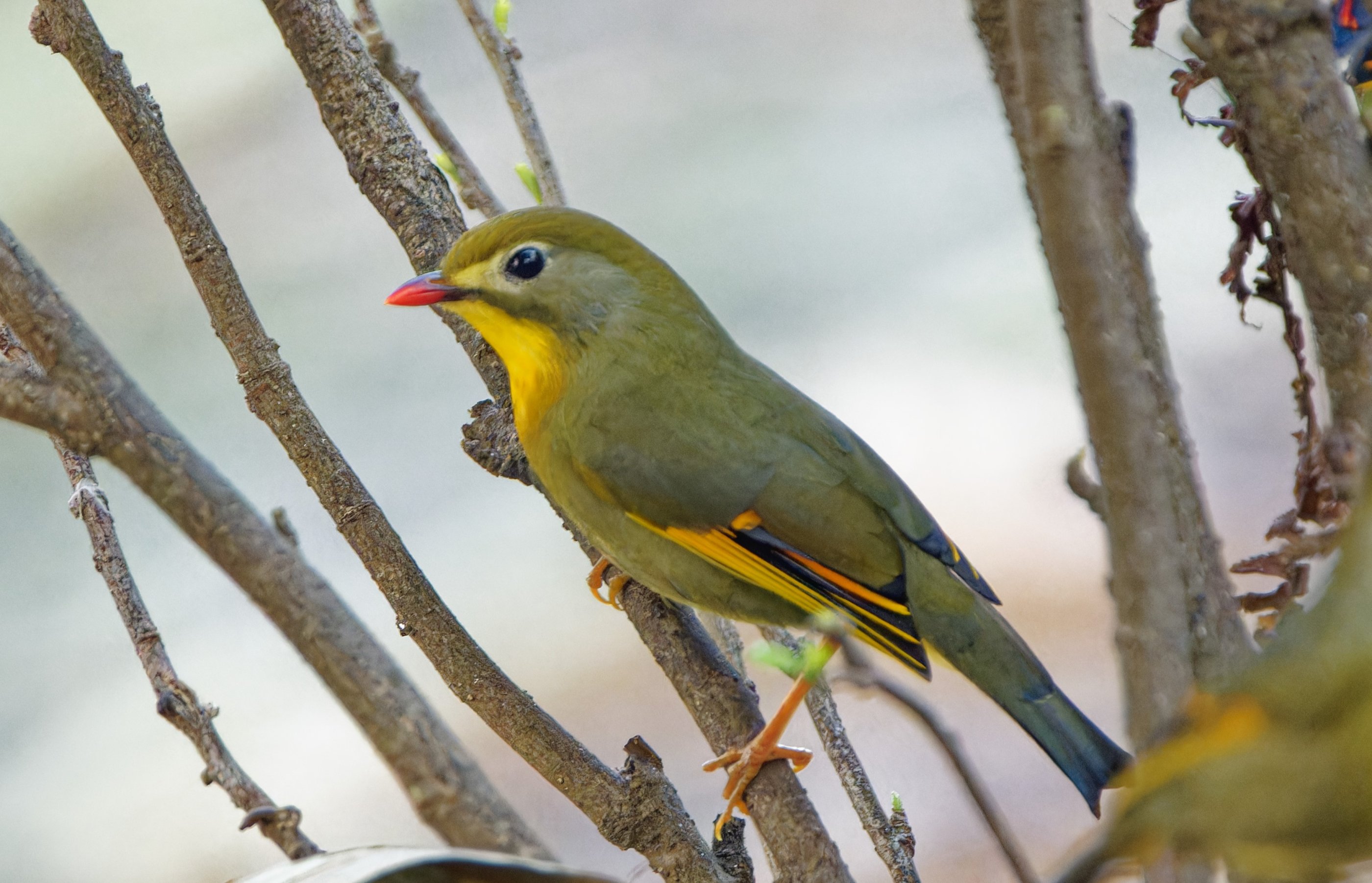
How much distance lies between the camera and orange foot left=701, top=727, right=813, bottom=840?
1.11 m

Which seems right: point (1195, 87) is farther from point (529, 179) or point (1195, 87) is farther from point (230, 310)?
point (230, 310)

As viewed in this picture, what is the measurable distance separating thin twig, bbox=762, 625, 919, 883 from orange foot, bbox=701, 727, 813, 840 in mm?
64

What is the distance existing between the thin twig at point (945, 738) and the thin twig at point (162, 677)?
27 centimetres

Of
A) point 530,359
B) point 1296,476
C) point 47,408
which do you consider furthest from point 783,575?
point 47,408

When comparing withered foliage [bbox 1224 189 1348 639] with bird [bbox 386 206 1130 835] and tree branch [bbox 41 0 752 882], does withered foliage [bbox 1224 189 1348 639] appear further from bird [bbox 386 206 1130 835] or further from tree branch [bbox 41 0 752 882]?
tree branch [bbox 41 0 752 882]

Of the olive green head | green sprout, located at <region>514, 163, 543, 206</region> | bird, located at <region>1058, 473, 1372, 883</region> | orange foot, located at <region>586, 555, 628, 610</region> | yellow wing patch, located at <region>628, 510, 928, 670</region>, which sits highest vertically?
green sprout, located at <region>514, 163, 543, 206</region>

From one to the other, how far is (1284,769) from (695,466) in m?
0.94

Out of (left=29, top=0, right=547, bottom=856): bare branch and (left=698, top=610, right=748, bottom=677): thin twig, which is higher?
(left=29, top=0, right=547, bottom=856): bare branch

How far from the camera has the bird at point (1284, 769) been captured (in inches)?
15.4

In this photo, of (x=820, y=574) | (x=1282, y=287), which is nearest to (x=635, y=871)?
(x=820, y=574)

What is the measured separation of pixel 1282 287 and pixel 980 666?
474 millimetres

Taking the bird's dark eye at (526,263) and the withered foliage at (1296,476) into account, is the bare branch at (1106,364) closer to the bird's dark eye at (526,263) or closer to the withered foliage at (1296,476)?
the withered foliage at (1296,476)

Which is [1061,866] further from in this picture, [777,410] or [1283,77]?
[777,410]

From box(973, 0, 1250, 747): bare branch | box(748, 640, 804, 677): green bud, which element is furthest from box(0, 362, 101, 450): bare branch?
box(973, 0, 1250, 747): bare branch
